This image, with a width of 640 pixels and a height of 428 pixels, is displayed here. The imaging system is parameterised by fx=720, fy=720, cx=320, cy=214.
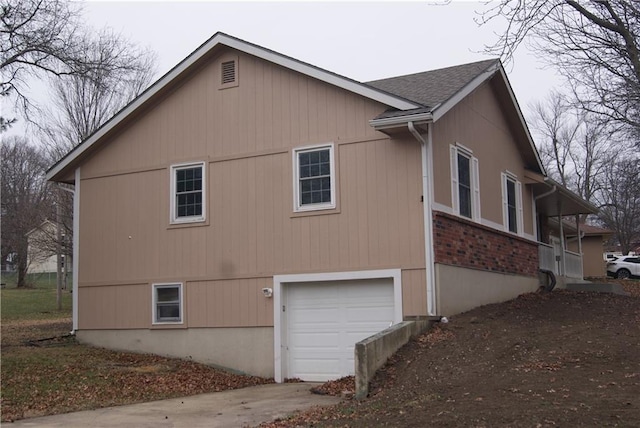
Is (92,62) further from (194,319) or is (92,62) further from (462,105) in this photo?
(462,105)

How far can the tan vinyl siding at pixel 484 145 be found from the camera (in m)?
14.7

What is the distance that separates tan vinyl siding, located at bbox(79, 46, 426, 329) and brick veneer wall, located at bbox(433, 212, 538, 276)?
561 millimetres

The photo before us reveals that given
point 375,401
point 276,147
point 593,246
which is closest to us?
point 375,401

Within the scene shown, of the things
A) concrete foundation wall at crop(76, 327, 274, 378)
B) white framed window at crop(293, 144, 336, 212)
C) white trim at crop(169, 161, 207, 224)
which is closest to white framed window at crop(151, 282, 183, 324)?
concrete foundation wall at crop(76, 327, 274, 378)

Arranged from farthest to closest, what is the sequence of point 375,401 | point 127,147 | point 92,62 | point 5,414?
point 92,62 < point 127,147 < point 5,414 < point 375,401

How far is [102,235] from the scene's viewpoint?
57.6ft

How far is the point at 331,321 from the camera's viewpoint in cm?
1477

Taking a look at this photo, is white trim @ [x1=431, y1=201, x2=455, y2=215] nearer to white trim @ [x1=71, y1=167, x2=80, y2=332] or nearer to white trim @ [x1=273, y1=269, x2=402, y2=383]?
white trim @ [x1=273, y1=269, x2=402, y2=383]

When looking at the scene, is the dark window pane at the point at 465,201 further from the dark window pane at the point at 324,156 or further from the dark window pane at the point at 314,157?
the dark window pane at the point at 314,157

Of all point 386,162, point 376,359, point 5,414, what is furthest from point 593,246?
point 5,414

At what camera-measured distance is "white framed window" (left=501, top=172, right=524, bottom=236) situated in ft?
61.2

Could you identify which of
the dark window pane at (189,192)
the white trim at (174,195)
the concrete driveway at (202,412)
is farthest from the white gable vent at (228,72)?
the concrete driveway at (202,412)

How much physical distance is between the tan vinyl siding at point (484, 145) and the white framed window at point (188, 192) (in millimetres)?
→ 5370

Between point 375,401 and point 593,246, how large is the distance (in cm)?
3148
